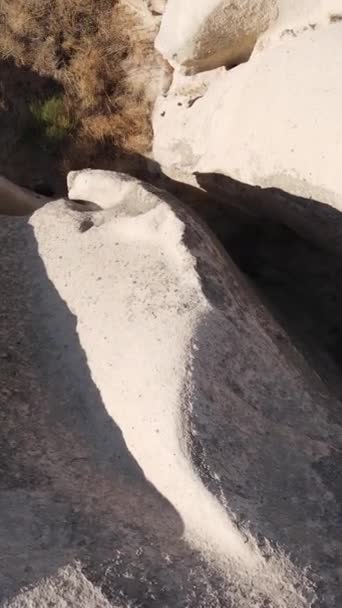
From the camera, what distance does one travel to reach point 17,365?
58.1 inches

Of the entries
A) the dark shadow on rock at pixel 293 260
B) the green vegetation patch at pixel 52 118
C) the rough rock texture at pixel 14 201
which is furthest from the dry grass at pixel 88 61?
the dark shadow on rock at pixel 293 260

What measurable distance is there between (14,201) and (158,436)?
1.11 m

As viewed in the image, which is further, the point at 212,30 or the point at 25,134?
the point at 25,134

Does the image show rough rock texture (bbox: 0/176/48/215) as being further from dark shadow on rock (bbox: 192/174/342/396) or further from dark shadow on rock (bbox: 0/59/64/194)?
dark shadow on rock (bbox: 192/174/342/396)

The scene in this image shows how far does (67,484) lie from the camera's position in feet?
4.18

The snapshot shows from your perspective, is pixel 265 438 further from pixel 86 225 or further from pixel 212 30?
pixel 212 30

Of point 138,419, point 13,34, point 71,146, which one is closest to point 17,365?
point 138,419

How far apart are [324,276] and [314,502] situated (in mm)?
906

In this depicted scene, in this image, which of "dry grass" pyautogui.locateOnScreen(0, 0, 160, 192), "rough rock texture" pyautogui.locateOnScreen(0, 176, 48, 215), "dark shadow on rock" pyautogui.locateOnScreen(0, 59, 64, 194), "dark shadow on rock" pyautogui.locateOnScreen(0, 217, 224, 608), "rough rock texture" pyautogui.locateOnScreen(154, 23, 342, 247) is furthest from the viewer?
"dark shadow on rock" pyautogui.locateOnScreen(0, 59, 64, 194)

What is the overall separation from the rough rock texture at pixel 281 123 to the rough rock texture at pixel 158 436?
226 millimetres

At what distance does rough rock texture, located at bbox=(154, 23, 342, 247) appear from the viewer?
1541 mm

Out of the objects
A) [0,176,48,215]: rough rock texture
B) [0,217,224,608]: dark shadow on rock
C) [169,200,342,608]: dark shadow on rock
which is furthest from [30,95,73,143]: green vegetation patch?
[169,200,342,608]: dark shadow on rock

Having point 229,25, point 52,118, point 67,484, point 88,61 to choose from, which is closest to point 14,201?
point 52,118

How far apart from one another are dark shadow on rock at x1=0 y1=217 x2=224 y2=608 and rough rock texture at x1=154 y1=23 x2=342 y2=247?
55 cm
